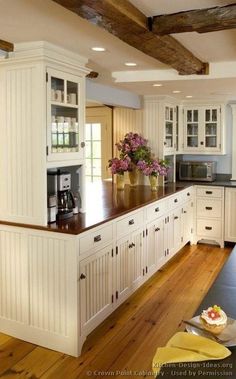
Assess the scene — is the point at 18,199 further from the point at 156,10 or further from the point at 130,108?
the point at 130,108

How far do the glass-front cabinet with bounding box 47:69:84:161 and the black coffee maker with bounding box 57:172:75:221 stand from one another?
0.63 feet

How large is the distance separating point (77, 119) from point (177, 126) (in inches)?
119

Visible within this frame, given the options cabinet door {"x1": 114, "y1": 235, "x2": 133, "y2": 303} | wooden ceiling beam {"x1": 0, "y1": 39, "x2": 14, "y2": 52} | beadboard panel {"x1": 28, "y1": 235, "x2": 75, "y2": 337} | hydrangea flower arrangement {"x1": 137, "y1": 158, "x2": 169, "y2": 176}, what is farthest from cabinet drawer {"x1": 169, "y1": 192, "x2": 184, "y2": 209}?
wooden ceiling beam {"x1": 0, "y1": 39, "x2": 14, "y2": 52}

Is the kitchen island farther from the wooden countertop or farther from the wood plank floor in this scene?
the wood plank floor

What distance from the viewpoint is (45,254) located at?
2.81 meters

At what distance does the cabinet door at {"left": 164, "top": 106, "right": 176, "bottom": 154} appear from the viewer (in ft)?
17.4

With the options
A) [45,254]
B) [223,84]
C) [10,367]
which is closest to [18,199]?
[45,254]

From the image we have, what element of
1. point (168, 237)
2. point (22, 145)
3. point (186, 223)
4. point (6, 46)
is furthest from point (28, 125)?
point (186, 223)

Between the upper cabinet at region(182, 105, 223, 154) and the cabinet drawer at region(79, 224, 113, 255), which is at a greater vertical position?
the upper cabinet at region(182, 105, 223, 154)

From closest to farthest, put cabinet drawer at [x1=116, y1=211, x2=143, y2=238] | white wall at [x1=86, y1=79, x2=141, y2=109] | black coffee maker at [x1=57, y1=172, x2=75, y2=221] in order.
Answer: black coffee maker at [x1=57, y1=172, x2=75, y2=221]
cabinet drawer at [x1=116, y1=211, x2=143, y2=238]
white wall at [x1=86, y1=79, x2=141, y2=109]

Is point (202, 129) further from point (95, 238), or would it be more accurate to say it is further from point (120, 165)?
point (95, 238)

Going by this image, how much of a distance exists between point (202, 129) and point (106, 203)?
106 inches

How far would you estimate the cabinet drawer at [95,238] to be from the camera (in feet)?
9.04

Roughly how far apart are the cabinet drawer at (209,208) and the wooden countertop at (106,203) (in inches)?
14.7
